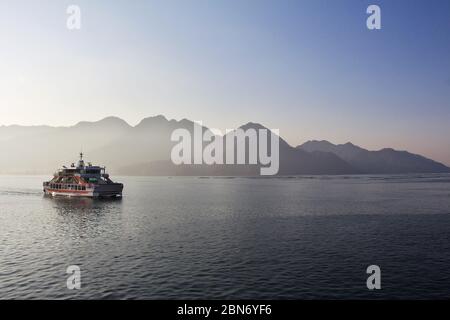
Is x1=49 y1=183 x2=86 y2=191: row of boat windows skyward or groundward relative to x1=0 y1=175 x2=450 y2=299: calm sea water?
skyward

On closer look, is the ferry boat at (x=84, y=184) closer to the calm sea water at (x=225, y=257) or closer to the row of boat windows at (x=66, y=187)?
the row of boat windows at (x=66, y=187)

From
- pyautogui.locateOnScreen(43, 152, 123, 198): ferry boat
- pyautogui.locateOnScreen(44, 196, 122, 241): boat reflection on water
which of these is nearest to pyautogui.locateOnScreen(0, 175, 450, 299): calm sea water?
pyautogui.locateOnScreen(44, 196, 122, 241): boat reflection on water

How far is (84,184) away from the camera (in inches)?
5074

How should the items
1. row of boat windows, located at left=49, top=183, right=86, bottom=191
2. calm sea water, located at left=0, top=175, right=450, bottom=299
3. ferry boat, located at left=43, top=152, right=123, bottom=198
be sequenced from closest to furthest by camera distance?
calm sea water, located at left=0, top=175, right=450, bottom=299 < ferry boat, located at left=43, top=152, right=123, bottom=198 < row of boat windows, located at left=49, top=183, right=86, bottom=191

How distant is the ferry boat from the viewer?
12738 centimetres

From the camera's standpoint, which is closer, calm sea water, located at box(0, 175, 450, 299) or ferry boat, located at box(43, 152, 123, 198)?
calm sea water, located at box(0, 175, 450, 299)

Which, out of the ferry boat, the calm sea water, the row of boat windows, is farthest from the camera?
the row of boat windows

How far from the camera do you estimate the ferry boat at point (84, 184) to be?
127 meters

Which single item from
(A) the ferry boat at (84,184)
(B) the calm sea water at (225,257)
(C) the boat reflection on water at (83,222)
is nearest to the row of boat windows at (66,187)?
(A) the ferry boat at (84,184)

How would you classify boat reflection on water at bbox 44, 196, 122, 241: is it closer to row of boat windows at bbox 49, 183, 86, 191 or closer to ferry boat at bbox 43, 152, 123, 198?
ferry boat at bbox 43, 152, 123, 198

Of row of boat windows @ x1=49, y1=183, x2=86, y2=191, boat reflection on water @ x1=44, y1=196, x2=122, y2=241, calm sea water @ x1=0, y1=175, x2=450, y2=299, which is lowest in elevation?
boat reflection on water @ x1=44, y1=196, x2=122, y2=241

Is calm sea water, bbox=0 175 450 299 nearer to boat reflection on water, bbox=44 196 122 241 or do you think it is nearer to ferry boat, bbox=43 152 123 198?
boat reflection on water, bbox=44 196 122 241
